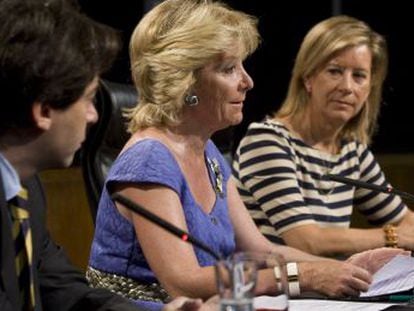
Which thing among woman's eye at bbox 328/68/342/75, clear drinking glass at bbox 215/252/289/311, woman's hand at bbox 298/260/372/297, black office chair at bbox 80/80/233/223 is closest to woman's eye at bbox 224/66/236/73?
black office chair at bbox 80/80/233/223

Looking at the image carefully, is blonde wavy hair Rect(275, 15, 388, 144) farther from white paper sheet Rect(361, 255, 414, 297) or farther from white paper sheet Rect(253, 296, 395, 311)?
white paper sheet Rect(253, 296, 395, 311)

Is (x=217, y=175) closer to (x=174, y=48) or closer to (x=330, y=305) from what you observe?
(x=174, y=48)

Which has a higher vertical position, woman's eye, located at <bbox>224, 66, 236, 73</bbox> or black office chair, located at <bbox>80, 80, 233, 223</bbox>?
woman's eye, located at <bbox>224, 66, 236, 73</bbox>

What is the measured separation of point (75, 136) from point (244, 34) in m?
0.77

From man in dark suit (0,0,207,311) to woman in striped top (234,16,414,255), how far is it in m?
1.18

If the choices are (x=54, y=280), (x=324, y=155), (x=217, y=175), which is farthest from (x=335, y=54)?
(x=54, y=280)

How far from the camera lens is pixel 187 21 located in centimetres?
226

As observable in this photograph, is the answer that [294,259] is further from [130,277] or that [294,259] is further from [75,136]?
[75,136]

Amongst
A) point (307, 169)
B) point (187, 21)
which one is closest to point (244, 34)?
point (187, 21)

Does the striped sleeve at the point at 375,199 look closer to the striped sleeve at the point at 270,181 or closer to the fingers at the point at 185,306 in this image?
the striped sleeve at the point at 270,181

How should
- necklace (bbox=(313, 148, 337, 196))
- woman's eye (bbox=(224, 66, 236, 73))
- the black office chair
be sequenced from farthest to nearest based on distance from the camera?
necklace (bbox=(313, 148, 337, 196)) → the black office chair → woman's eye (bbox=(224, 66, 236, 73))

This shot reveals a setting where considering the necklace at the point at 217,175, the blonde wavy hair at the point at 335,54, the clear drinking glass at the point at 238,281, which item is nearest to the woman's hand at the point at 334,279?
the necklace at the point at 217,175

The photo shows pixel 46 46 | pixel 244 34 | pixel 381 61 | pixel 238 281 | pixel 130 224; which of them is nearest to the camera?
pixel 238 281

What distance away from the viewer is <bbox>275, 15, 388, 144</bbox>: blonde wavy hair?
2955mm
